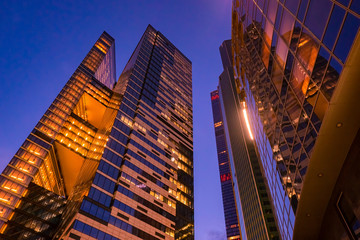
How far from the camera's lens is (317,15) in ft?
41.5

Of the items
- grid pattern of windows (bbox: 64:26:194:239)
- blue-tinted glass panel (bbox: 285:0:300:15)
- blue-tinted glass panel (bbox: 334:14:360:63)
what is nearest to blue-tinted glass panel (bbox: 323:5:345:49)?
blue-tinted glass panel (bbox: 334:14:360:63)

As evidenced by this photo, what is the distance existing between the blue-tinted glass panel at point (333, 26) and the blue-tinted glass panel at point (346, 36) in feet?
1.38

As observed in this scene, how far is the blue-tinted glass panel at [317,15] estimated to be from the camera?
39.5 feet

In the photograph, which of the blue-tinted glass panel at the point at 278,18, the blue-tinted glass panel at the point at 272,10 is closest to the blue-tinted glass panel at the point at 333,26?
the blue-tinted glass panel at the point at 278,18

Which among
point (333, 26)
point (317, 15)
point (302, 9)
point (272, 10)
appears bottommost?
point (333, 26)

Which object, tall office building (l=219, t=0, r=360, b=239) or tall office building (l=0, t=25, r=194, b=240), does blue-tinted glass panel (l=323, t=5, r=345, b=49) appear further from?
tall office building (l=0, t=25, r=194, b=240)

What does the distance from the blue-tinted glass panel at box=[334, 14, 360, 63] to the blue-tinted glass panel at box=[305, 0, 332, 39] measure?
1.57m

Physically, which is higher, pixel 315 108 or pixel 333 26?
pixel 333 26

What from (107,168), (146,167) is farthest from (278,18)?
(146,167)

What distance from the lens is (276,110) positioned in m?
21.4

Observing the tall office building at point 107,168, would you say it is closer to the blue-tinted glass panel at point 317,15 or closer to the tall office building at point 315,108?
the tall office building at point 315,108

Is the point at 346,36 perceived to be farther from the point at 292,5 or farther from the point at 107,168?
the point at 107,168

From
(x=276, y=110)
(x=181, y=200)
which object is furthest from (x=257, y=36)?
(x=181, y=200)

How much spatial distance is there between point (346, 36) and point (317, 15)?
2653mm
